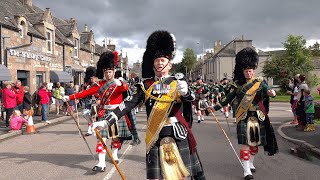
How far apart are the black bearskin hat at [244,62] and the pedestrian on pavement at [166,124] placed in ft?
8.34

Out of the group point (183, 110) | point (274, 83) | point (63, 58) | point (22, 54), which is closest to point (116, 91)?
point (183, 110)

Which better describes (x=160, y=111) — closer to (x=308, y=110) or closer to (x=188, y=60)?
(x=308, y=110)

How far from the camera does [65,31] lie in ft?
93.6

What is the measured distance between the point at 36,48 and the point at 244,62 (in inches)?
716

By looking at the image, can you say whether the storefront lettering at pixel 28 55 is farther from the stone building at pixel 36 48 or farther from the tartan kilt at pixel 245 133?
the tartan kilt at pixel 245 133

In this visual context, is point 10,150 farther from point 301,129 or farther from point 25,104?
point 301,129

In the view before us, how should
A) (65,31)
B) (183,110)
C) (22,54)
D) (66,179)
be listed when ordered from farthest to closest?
(65,31), (22,54), (66,179), (183,110)

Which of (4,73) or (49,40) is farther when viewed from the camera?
(49,40)

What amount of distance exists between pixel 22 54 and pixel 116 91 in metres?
15.1

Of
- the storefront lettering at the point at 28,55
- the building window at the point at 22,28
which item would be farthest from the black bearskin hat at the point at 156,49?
the building window at the point at 22,28

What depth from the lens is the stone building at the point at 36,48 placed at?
18.3 meters

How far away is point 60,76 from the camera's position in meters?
24.1

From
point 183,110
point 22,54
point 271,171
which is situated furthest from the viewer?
point 22,54

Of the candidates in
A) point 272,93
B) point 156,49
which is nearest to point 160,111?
point 156,49
